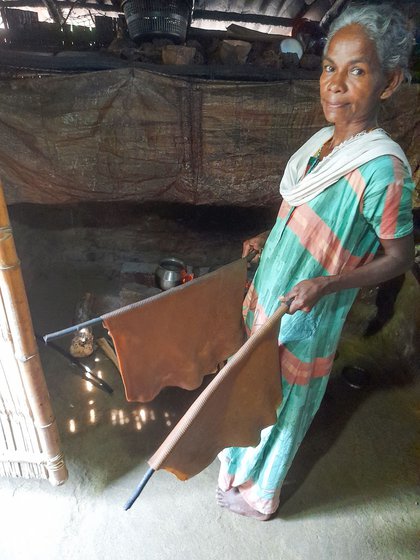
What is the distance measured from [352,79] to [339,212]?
0.40 meters

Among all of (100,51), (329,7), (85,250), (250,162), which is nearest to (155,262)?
(85,250)

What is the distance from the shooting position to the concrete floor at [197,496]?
73.7 inches

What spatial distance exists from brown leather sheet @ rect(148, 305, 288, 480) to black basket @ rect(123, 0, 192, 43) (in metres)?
2.46

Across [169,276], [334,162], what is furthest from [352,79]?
[169,276]

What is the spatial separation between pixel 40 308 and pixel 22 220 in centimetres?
90

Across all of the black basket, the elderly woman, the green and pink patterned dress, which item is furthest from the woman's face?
the black basket

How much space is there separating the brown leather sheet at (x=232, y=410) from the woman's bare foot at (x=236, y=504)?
36.7 inches

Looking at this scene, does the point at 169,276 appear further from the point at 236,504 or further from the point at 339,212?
the point at 339,212

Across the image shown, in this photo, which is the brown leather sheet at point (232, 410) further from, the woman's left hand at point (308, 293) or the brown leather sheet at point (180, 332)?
the brown leather sheet at point (180, 332)

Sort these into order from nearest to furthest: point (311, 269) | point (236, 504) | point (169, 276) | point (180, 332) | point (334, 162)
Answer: point (334, 162), point (311, 269), point (180, 332), point (236, 504), point (169, 276)

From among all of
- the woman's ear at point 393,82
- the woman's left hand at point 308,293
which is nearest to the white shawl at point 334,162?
the woman's ear at point 393,82

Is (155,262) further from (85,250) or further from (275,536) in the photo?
(275,536)

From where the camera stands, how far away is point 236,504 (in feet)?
6.55

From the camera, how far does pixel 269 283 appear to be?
4.71 ft
